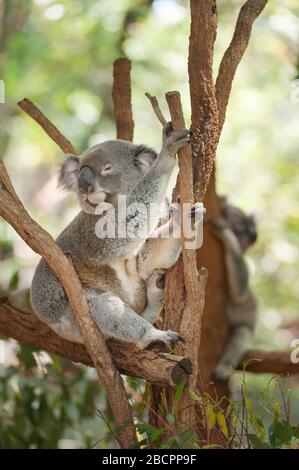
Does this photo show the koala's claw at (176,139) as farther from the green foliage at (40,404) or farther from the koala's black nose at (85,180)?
the green foliage at (40,404)

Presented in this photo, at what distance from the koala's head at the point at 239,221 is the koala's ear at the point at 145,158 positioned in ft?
8.86

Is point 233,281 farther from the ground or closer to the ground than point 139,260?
farther from the ground

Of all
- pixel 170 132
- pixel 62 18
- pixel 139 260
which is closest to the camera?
pixel 170 132

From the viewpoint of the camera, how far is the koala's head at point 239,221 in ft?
20.4

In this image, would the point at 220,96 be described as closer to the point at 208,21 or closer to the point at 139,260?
the point at 208,21

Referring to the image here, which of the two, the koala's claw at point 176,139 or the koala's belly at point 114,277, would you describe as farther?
the koala's belly at point 114,277

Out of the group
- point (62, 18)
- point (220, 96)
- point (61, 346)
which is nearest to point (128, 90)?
point (220, 96)

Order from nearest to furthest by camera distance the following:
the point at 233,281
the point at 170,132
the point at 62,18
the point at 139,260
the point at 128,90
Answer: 1. the point at 170,132
2. the point at 139,260
3. the point at 128,90
4. the point at 233,281
5. the point at 62,18

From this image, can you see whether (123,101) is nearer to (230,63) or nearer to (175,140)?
(230,63)

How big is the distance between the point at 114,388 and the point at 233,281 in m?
2.60

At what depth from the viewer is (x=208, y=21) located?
10.4 ft

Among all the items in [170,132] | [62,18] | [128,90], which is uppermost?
[62,18]

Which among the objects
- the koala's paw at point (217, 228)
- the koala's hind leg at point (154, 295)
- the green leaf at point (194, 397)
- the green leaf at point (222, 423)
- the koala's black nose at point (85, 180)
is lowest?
the green leaf at point (222, 423)

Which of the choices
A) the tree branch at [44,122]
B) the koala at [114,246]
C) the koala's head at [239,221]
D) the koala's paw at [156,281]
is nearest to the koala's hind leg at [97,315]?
the koala at [114,246]
